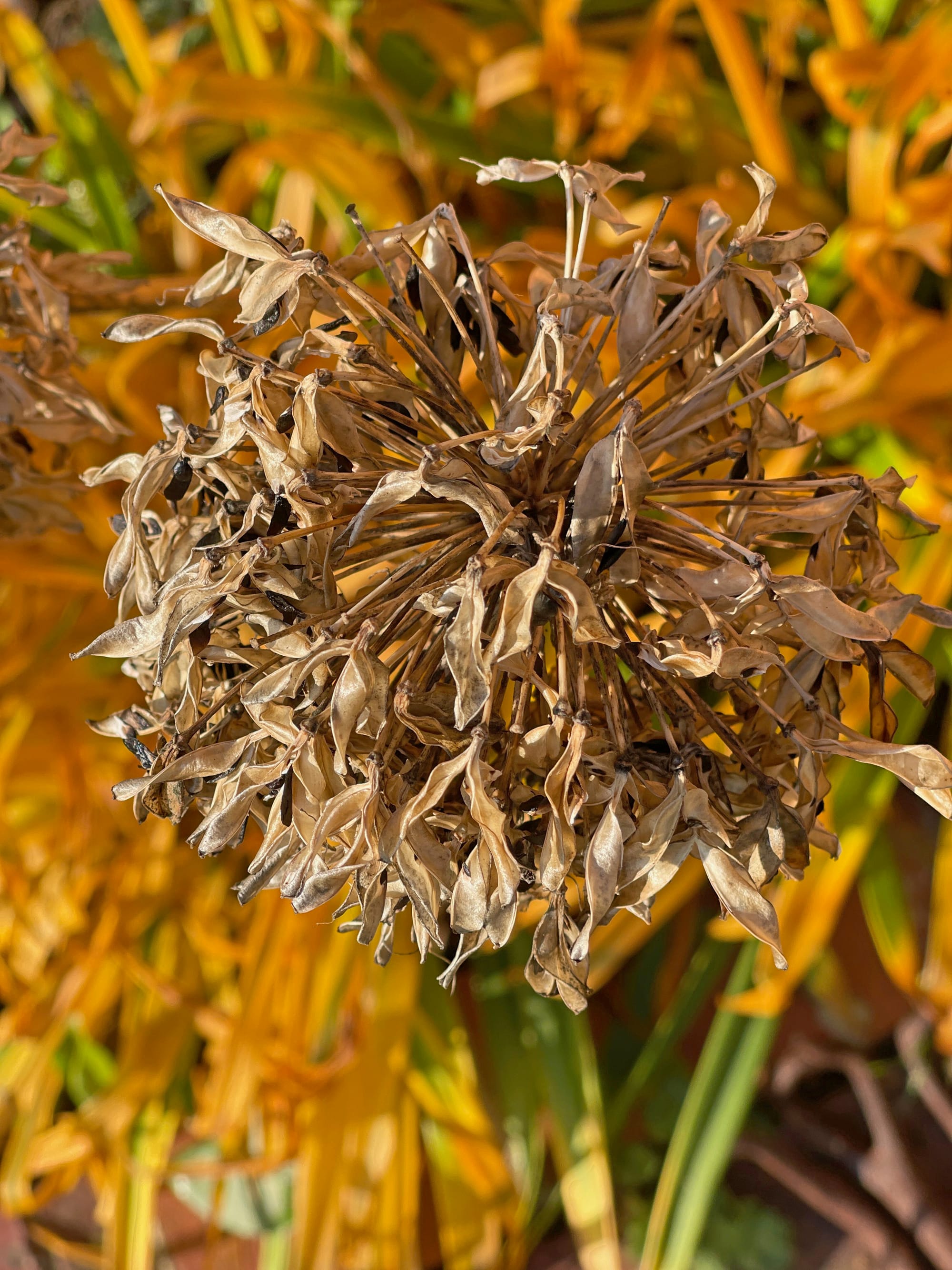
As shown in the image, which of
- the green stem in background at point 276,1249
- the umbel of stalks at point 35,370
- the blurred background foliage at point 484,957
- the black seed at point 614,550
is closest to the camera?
the black seed at point 614,550

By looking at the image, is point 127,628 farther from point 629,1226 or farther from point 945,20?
point 629,1226

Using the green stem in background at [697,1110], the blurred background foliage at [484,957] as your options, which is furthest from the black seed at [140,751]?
the green stem in background at [697,1110]

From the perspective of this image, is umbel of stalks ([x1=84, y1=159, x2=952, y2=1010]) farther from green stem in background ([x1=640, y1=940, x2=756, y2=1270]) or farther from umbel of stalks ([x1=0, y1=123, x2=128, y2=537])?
green stem in background ([x1=640, y1=940, x2=756, y2=1270])

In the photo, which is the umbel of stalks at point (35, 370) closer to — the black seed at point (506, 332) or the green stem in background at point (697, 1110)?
the black seed at point (506, 332)

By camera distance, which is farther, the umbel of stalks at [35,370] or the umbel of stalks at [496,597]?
the umbel of stalks at [35,370]

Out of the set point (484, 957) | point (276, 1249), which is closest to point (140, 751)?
point (484, 957)

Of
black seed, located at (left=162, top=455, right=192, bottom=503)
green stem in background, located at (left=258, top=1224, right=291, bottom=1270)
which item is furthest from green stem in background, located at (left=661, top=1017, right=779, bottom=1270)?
black seed, located at (left=162, top=455, right=192, bottom=503)

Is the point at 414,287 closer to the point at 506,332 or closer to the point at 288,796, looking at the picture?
the point at 506,332
